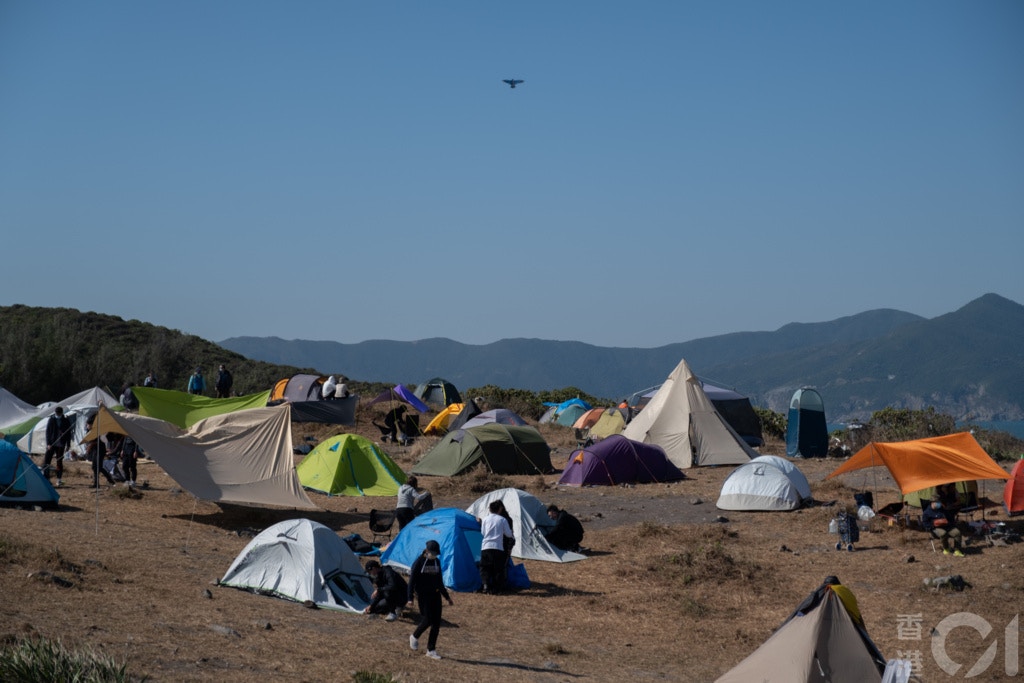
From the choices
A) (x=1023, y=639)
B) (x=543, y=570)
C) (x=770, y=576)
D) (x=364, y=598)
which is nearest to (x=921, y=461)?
(x=770, y=576)

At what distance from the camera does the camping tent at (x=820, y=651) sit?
11.0m

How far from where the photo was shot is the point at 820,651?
11.0m

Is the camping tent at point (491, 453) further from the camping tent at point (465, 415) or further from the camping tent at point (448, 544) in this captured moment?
the camping tent at point (448, 544)

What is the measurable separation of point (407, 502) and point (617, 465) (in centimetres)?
861

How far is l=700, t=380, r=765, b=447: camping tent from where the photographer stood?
32.2m

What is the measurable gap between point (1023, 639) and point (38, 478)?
16.2 meters

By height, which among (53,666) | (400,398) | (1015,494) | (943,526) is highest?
(400,398)

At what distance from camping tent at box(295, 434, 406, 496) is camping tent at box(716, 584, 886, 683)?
43.3 ft

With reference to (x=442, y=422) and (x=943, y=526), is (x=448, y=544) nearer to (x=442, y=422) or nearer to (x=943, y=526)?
(x=943, y=526)

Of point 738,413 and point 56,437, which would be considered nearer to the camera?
point 56,437

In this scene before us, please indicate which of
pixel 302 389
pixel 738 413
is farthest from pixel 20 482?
pixel 738 413

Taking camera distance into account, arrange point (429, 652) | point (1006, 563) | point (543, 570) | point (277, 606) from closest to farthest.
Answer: point (429, 652) → point (277, 606) → point (1006, 563) → point (543, 570)

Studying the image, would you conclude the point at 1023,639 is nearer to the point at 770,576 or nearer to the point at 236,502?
the point at 770,576

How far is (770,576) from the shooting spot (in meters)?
16.8
